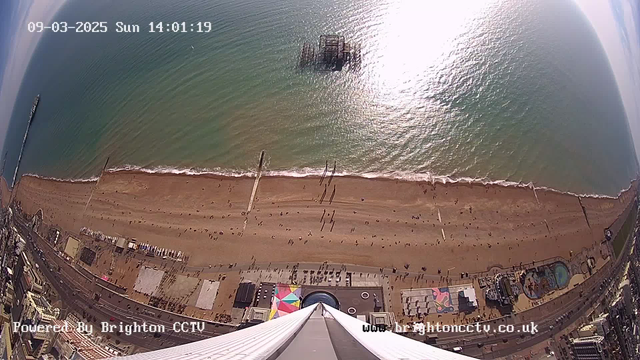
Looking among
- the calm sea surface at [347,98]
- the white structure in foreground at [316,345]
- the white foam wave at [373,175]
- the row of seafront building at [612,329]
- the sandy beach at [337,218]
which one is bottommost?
the white structure in foreground at [316,345]

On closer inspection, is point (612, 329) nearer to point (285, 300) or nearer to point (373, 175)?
point (373, 175)

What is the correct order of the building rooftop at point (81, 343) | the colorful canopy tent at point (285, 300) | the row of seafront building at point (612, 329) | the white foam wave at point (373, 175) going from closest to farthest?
1. the row of seafront building at point (612, 329)
2. the building rooftop at point (81, 343)
3. the colorful canopy tent at point (285, 300)
4. the white foam wave at point (373, 175)

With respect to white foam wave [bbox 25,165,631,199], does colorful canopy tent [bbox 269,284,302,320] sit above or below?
below

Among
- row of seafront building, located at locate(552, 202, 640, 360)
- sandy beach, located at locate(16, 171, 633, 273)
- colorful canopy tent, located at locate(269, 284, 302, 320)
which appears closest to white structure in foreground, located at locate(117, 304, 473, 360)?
colorful canopy tent, located at locate(269, 284, 302, 320)

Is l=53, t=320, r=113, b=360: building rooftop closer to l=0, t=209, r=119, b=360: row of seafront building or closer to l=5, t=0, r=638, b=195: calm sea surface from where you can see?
l=0, t=209, r=119, b=360: row of seafront building

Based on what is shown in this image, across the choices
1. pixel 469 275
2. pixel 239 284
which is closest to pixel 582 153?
pixel 469 275

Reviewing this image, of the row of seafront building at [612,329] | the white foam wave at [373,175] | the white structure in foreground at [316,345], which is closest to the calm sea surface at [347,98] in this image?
the white foam wave at [373,175]

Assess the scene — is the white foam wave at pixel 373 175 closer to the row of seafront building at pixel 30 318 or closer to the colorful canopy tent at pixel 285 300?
the row of seafront building at pixel 30 318
